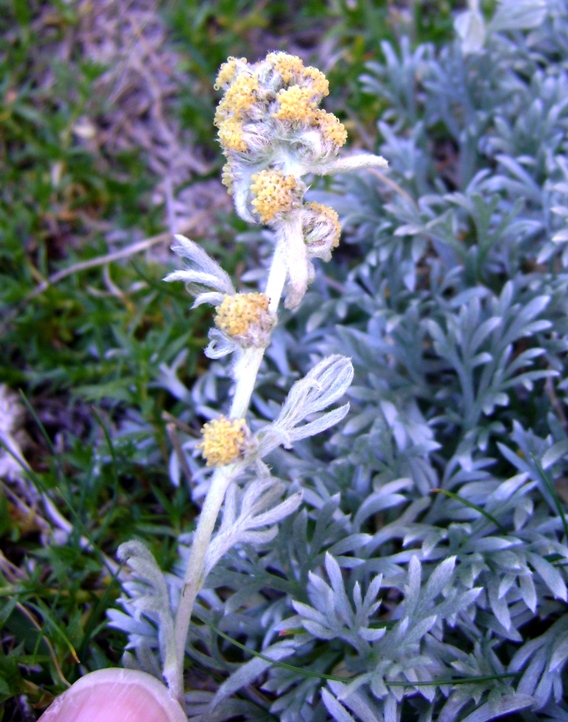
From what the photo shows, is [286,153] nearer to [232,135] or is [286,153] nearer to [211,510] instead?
[232,135]

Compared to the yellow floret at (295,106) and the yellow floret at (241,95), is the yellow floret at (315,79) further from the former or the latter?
the yellow floret at (241,95)

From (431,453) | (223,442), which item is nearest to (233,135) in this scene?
(223,442)

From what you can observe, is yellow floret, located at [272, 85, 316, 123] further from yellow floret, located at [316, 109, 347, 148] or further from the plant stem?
the plant stem

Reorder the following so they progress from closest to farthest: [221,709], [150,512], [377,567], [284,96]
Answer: [284,96] < [221,709] < [377,567] < [150,512]

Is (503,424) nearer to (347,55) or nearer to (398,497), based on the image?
(398,497)

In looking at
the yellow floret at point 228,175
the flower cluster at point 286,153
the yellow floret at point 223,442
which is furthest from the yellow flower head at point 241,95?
the yellow floret at point 223,442

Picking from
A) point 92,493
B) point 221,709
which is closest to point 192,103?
point 92,493

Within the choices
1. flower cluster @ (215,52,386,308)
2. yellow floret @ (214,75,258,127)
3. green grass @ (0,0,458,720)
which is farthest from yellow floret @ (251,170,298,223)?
green grass @ (0,0,458,720)
